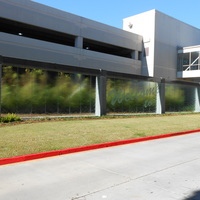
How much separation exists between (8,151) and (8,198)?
3102mm

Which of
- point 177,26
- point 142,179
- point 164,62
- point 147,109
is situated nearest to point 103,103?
point 147,109

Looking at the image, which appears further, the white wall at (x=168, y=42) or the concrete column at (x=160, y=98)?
the white wall at (x=168, y=42)

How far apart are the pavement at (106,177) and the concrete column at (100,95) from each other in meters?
12.3

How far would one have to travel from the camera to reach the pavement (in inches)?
172

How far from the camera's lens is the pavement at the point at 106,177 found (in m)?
4.36

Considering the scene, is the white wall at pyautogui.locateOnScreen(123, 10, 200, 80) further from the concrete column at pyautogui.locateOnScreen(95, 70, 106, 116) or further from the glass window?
the concrete column at pyautogui.locateOnScreen(95, 70, 106, 116)

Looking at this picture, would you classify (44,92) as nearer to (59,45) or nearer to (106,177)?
(59,45)

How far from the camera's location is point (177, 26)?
3900 cm

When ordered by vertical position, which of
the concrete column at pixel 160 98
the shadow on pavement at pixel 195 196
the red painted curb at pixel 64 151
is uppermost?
the concrete column at pixel 160 98

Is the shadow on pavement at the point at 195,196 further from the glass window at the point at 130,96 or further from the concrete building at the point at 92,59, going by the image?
the glass window at the point at 130,96

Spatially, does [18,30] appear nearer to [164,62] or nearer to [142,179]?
[164,62]

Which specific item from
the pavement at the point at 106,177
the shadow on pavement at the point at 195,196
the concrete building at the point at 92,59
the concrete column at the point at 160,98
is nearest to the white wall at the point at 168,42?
the concrete building at the point at 92,59

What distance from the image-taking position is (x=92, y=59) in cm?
3089

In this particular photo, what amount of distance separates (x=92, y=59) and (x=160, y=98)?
9.88m
